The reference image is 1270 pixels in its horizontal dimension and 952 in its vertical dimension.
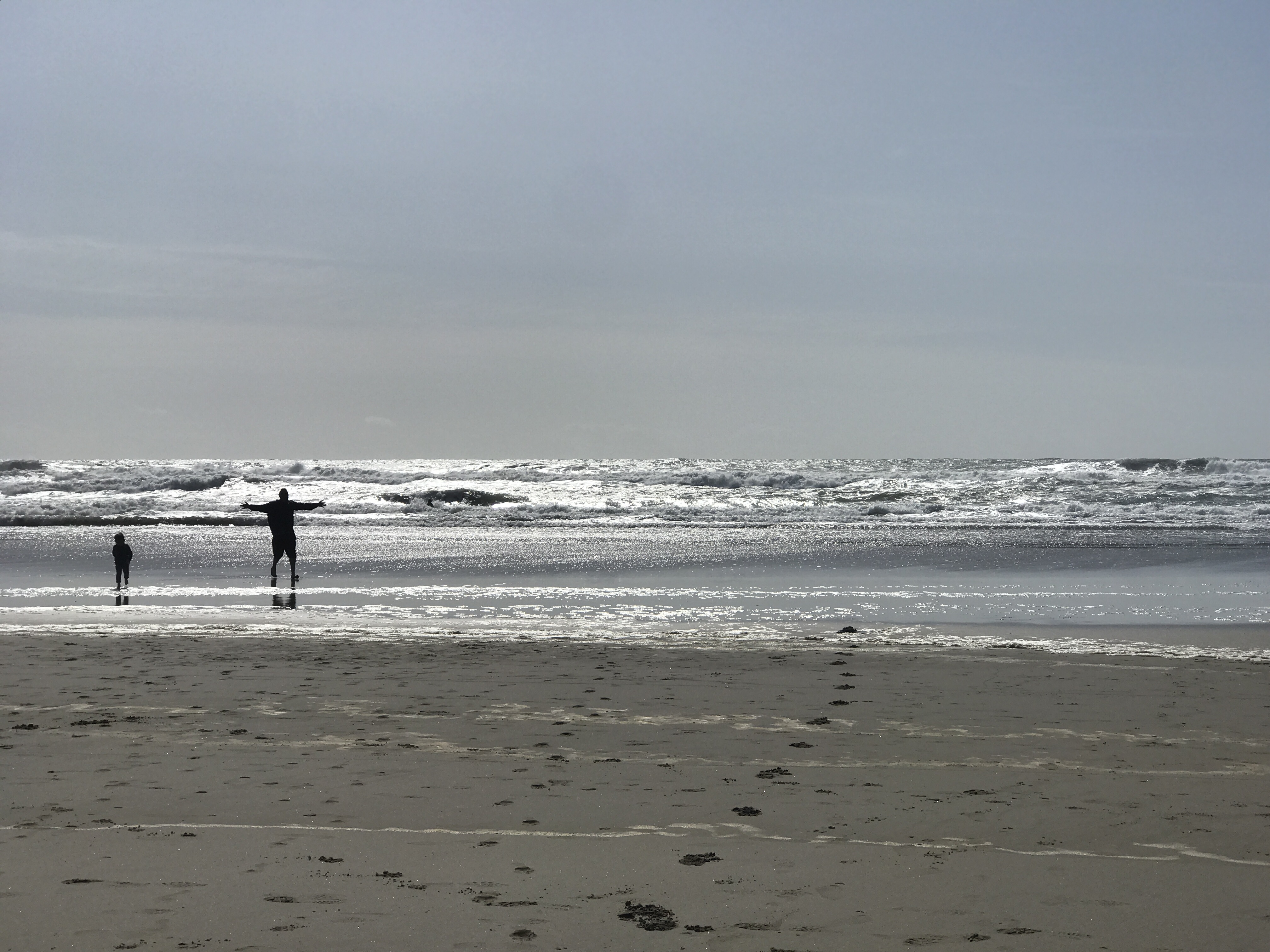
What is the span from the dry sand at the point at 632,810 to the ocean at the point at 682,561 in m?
3.39

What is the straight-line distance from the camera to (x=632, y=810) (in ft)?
18.3

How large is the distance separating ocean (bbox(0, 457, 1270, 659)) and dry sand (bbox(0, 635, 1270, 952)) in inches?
134

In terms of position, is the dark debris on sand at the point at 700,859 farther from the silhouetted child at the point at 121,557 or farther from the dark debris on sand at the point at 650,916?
the silhouetted child at the point at 121,557

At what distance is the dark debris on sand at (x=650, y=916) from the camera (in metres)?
4.07

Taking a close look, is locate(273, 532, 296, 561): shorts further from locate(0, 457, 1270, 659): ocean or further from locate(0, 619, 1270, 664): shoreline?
locate(0, 619, 1270, 664): shoreline

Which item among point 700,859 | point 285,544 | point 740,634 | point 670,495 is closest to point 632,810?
point 700,859

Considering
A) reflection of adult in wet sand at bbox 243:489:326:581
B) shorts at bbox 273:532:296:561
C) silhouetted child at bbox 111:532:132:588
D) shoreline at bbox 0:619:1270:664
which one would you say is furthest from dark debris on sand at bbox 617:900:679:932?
shorts at bbox 273:532:296:561

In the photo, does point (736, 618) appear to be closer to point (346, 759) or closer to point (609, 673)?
point (609, 673)

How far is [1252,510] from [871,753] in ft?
126

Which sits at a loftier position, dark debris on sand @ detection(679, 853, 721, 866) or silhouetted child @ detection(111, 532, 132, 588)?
silhouetted child @ detection(111, 532, 132, 588)

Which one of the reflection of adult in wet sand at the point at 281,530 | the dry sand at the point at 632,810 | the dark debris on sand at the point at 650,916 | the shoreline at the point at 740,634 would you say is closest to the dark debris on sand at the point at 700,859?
the dry sand at the point at 632,810

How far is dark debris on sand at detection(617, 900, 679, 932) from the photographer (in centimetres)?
407

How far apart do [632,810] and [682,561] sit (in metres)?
17.3

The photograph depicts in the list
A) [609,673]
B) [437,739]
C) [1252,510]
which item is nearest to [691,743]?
[437,739]
